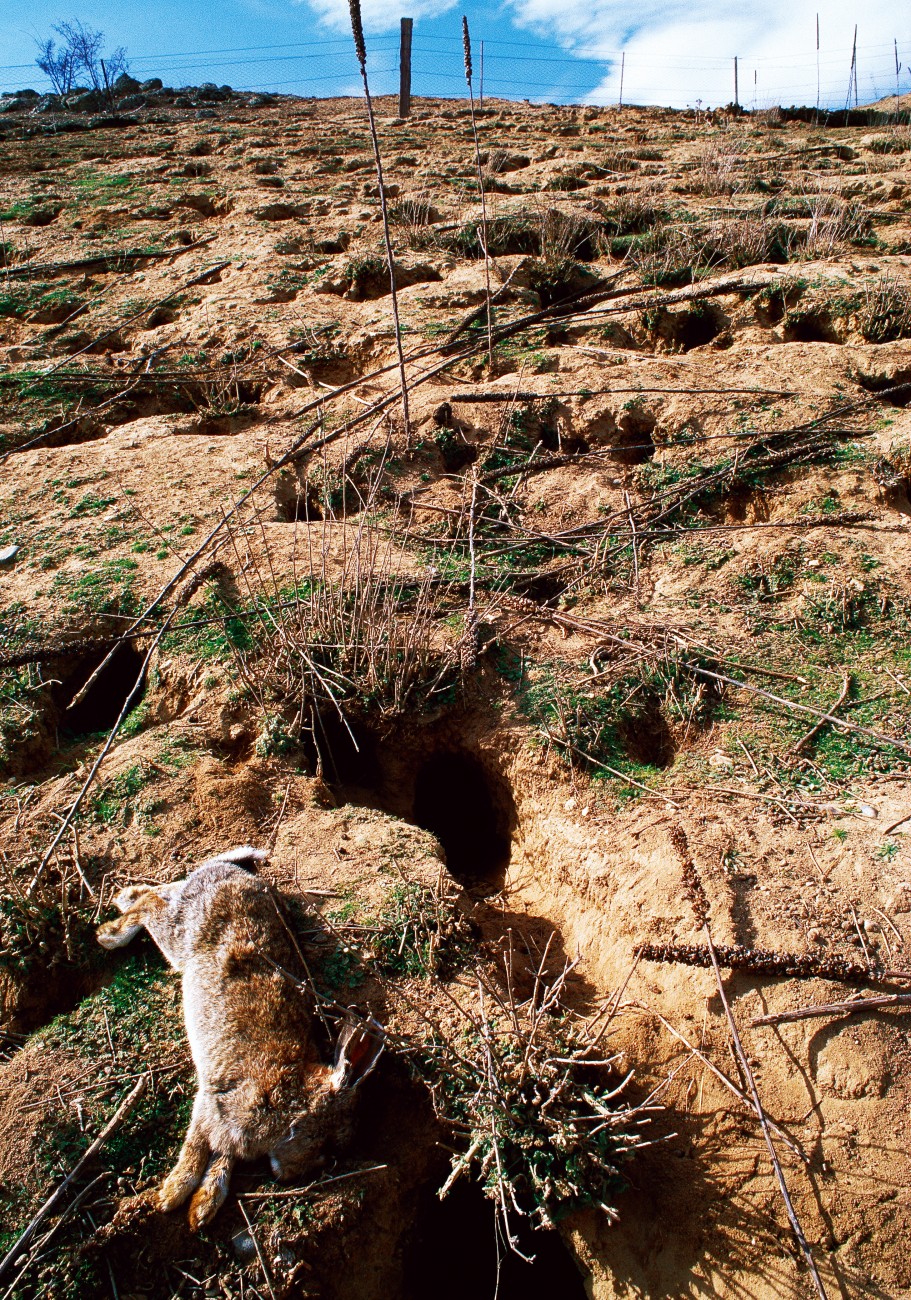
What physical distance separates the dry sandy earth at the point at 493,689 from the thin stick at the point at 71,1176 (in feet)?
0.14

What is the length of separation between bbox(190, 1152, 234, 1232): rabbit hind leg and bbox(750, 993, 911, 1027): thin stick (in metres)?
1.67

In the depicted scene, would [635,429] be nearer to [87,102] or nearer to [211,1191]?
[211,1191]

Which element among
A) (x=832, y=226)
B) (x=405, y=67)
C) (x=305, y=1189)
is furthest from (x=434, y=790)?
(x=405, y=67)

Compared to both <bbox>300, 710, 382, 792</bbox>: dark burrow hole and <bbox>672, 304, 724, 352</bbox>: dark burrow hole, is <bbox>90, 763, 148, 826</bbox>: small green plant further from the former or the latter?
<bbox>672, 304, 724, 352</bbox>: dark burrow hole

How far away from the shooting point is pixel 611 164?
994 cm

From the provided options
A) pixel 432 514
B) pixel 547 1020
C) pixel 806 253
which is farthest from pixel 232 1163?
pixel 806 253

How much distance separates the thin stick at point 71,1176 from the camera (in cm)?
221

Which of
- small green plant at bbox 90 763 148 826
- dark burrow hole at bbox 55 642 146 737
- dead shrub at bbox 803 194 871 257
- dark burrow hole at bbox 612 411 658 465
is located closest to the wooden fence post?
dead shrub at bbox 803 194 871 257

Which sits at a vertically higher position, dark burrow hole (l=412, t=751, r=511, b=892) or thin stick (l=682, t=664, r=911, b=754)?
thin stick (l=682, t=664, r=911, b=754)

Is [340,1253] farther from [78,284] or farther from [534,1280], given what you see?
[78,284]

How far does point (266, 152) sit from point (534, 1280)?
12.5 m

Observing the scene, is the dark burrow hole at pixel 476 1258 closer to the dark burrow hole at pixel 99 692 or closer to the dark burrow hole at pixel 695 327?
the dark burrow hole at pixel 99 692

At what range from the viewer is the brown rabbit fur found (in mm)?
2387

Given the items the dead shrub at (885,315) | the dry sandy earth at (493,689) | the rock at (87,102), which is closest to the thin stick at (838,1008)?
the dry sandy earth at (493,689)
